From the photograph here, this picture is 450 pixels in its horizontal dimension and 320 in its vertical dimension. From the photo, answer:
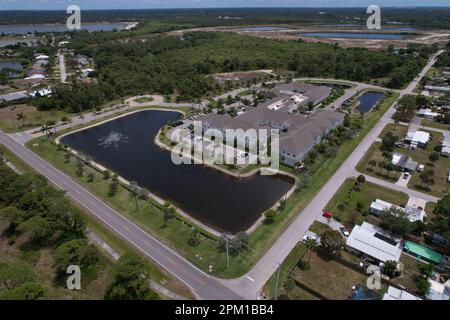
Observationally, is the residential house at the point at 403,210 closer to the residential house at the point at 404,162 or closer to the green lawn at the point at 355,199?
the green lawn at the point at 355,199

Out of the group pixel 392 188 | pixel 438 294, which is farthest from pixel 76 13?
pixel 438 294

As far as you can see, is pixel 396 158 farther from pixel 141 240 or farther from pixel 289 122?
pixel 141 240

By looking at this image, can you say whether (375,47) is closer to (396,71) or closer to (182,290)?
(396,71)

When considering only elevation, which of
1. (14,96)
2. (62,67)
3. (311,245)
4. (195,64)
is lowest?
(311,245)

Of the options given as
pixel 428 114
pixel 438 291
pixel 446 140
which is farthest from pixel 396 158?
pixel 428 114

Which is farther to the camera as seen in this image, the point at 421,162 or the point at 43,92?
the point at 43,92

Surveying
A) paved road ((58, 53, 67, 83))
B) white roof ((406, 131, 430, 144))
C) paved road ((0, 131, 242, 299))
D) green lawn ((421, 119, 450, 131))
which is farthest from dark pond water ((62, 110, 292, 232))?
paved road ((58, 53, 67, 83))
